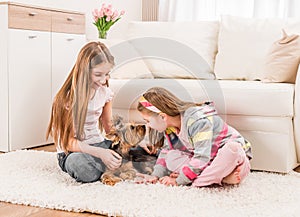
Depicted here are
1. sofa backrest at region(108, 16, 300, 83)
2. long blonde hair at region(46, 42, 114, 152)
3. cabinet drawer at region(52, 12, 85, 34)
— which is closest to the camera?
long blonde hair at region(46, 42, 114, 152)

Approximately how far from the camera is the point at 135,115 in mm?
2061

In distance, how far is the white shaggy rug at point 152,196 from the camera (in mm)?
1786

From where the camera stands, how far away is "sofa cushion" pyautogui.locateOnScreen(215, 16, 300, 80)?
120 inches

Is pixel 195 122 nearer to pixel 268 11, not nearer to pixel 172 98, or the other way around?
pixel 172 98

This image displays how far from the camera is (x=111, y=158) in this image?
2.13 meters

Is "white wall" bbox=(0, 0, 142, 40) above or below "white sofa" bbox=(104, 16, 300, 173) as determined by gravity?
above

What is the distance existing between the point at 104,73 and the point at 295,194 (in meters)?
0.95

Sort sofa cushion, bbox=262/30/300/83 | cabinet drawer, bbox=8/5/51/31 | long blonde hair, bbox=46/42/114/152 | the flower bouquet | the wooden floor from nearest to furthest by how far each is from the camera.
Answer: the wooden floor
long blonde hair, bbox=46/42/114/152
sofa cushion, bbox=262/30/300/83
cabinet drawer, bbox=8/5/51/31
the flower bouquet

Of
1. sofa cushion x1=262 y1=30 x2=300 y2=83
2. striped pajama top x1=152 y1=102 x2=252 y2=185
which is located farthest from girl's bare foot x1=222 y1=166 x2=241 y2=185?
sofa cushion x1=262 y1=30 x2=300 y2=83

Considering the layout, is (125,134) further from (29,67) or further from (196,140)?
(29,67)

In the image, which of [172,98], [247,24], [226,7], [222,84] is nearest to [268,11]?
[226,7]

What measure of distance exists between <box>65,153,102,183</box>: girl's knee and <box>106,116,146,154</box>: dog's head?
0.15 meters

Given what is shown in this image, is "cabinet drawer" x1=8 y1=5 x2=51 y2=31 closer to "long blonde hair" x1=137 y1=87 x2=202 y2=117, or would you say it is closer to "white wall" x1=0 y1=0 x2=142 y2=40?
"white wall" x1=0 y1=0 x2=142 y2=40

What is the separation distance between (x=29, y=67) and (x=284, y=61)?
1.53 m
